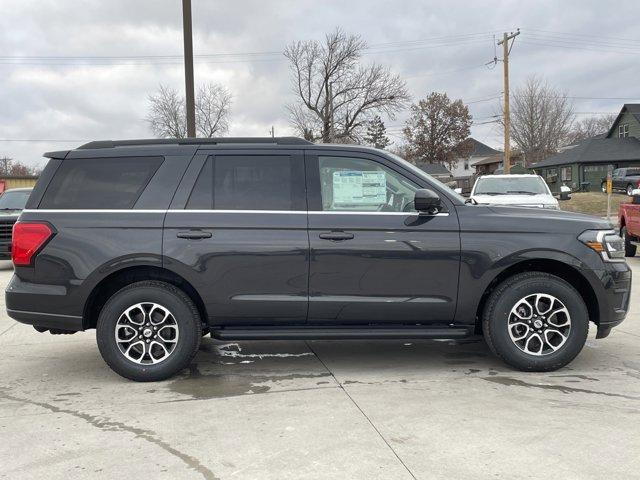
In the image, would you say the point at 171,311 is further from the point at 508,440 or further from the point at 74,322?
the point at 508,440

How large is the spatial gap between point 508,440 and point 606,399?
46.4 inches

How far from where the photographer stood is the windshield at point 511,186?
1222cm

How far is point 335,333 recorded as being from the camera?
4.55 metres

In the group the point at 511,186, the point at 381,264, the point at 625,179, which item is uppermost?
the point at 625,179

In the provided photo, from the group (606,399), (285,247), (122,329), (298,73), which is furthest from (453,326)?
(298,73)

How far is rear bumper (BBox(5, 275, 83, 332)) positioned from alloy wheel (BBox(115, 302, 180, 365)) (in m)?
0.38

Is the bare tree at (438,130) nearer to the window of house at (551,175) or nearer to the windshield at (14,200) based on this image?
the window of house at (551,175)

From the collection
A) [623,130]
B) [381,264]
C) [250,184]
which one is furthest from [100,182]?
[623,130]

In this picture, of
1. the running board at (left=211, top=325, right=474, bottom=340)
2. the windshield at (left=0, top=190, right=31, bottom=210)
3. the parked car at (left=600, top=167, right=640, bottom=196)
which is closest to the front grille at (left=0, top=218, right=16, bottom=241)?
the windshield at (left=0, top=190, right=31, bottom=210)

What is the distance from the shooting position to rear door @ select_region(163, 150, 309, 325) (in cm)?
451

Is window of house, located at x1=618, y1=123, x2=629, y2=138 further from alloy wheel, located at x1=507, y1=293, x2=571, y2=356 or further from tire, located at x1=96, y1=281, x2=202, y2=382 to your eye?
tire, located at x1=96, y1=281, x2=202, y2=382

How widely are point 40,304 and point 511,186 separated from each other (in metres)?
10.4

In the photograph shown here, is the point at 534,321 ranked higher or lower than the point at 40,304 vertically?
lower

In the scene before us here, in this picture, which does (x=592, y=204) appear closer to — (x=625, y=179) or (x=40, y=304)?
(x=625, y=179)
